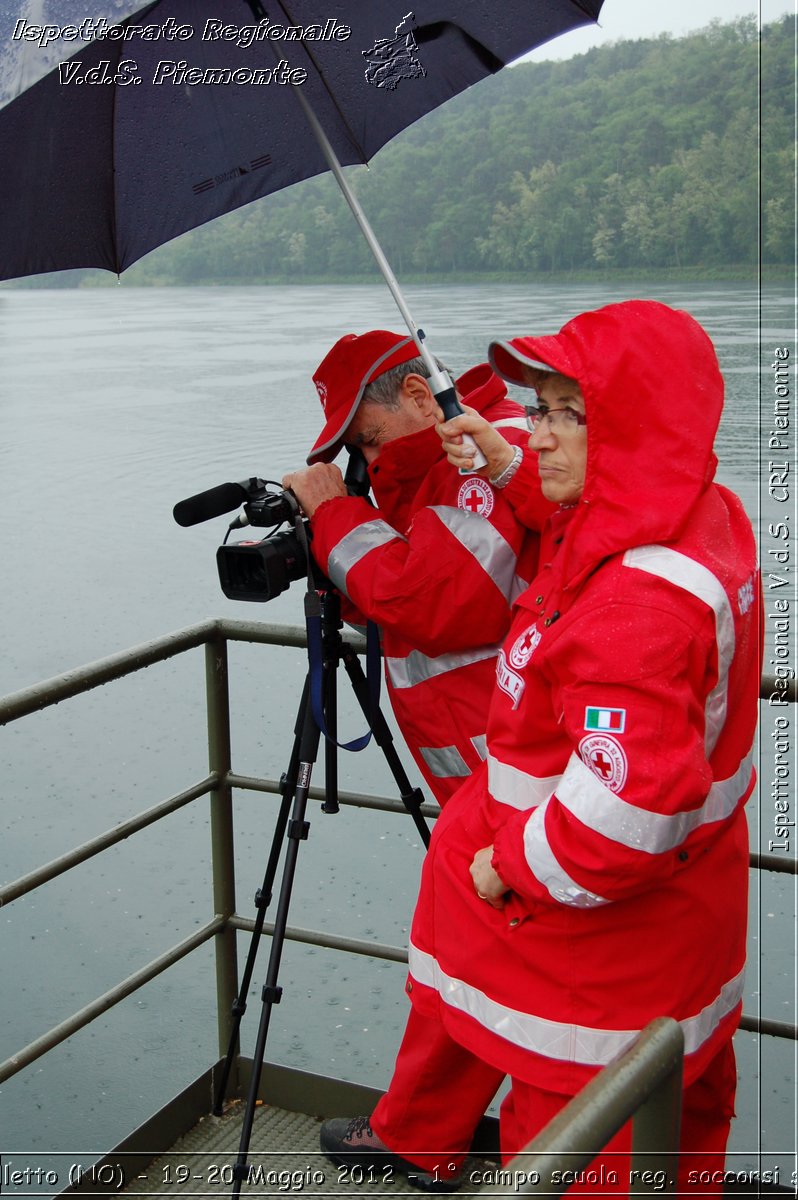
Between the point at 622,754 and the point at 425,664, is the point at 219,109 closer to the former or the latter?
the point at 425,664

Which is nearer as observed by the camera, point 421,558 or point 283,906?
point 421,558

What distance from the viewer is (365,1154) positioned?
1.86 m

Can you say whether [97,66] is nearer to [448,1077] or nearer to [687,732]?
[687,732]

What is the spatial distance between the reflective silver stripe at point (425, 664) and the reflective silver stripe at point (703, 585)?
0.46m

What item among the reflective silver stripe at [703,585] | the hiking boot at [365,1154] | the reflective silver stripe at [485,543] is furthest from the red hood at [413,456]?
the hiking boot at [365,1154]

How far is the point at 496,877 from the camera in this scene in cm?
130

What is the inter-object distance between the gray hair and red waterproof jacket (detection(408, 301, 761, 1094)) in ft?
1.35

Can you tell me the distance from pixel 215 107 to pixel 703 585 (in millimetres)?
1170

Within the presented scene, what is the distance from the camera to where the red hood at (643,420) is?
1.17 m

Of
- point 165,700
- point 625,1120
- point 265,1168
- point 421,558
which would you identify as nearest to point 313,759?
point 421,558

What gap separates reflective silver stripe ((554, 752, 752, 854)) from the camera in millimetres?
1131

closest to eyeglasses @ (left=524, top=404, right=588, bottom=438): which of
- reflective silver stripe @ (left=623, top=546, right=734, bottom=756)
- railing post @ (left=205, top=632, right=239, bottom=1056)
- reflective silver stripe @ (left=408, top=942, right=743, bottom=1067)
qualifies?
reflective silver stripe @ (left=623, top=546, right=734, bottom=756)

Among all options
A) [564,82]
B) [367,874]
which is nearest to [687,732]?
[367,874]

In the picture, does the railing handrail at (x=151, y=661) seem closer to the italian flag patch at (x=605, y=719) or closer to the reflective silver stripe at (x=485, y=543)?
the reflective silver stripe at (x=485, y=543)
